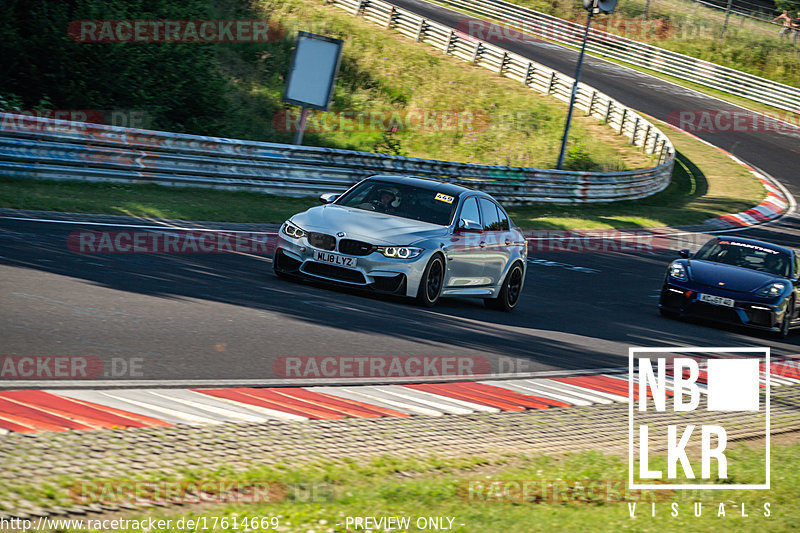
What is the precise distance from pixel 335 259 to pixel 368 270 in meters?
0.41

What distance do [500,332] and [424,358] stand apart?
2.49m

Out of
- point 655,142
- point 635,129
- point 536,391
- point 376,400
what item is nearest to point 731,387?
point 536,391

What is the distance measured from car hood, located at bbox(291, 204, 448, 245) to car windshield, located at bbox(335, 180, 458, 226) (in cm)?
20

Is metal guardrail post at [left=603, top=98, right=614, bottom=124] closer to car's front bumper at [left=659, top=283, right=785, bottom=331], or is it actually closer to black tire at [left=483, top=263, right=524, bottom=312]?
car's front bumper at [left=659, top=283, right=785, bottom=331]

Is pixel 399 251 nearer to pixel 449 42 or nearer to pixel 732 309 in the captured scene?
pixel 732 309

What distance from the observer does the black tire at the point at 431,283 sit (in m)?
11.7

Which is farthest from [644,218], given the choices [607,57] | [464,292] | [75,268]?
[607,57]

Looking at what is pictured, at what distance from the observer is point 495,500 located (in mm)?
5168

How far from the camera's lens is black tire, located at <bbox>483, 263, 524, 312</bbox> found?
13.5 m

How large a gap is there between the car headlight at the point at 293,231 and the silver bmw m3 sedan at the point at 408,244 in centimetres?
1

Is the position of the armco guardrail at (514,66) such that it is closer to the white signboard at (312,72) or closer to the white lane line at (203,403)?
the white signboard at (312,72)

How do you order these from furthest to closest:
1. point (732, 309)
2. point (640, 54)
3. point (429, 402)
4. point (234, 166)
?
point (640, 54)
point (234, 166)
point (732, 309)
point (429, 402)

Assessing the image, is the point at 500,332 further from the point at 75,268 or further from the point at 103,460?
the point at 103,460

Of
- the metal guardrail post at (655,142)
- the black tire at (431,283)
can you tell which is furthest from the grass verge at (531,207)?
the black tire at (431,283)
